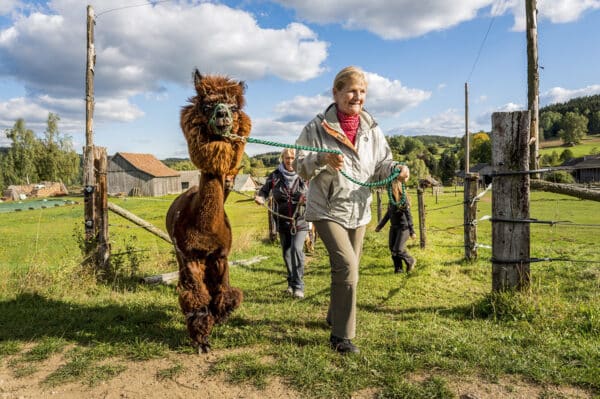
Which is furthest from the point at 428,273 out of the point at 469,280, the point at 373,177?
the point at 373,177

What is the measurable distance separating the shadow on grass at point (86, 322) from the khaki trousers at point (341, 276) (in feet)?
5.74

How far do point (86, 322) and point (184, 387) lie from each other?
229cm

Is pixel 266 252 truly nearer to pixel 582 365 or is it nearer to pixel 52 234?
pixel 582 365

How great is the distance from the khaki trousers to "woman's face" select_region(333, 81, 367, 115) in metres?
1.15

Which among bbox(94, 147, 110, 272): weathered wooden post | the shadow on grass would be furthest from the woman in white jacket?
bbox(94, 147, 110, 272): weathered wooden post

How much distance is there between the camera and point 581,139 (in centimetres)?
8894

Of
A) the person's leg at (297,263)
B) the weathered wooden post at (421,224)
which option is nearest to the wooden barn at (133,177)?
the weathered wooden post at (421,224)

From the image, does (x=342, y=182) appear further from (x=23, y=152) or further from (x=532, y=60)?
(x=23, y=152)

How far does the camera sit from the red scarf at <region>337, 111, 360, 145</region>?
3.83 meters

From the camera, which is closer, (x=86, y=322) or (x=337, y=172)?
(x=337, y=172)

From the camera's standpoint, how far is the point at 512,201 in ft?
14.8

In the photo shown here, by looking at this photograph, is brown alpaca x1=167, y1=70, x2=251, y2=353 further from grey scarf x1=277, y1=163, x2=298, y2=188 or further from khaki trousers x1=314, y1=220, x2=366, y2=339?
grey scarf x1=277, y1=163, x2=298, y2=188

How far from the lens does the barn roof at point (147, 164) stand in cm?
5766

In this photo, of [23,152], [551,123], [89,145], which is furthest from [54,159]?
[551,123]
